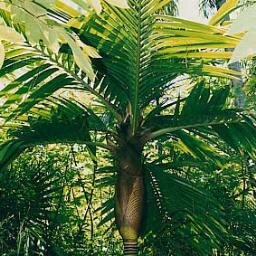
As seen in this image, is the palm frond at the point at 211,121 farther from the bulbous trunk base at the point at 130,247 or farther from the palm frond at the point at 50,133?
the bulbous trunk base at the point at 130,247

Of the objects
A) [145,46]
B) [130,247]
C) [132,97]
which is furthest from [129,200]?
[145,46]

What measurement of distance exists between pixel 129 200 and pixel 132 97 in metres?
0.73

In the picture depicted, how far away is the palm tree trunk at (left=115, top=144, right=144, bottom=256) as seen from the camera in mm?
3598

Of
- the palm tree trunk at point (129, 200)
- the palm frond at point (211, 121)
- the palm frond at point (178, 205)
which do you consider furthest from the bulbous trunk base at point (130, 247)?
the palm frond at point (211, 121)

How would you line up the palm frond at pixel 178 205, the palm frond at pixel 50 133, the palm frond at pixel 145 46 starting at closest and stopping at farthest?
the palm frond at pixel 145 46 → the palm frond at pixel 50 133 → the palm frond at pixel 178 205

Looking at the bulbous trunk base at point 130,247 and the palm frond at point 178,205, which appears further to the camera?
the palm frond at point 178,205

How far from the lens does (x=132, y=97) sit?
388 cm

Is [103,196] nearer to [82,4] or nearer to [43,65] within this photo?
[43,65]

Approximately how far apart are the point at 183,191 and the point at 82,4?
319 cm

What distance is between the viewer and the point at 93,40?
3.52 m

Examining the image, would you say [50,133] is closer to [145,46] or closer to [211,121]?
[145,46]

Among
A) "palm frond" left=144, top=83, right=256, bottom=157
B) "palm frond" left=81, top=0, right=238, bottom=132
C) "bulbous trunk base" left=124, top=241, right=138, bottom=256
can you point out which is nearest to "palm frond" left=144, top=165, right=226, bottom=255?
"palm frond" left=144, top=83, right=256, bottom=157

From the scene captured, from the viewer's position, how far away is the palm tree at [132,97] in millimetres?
3492

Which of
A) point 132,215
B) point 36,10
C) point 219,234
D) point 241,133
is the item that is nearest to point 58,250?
point 132,215
